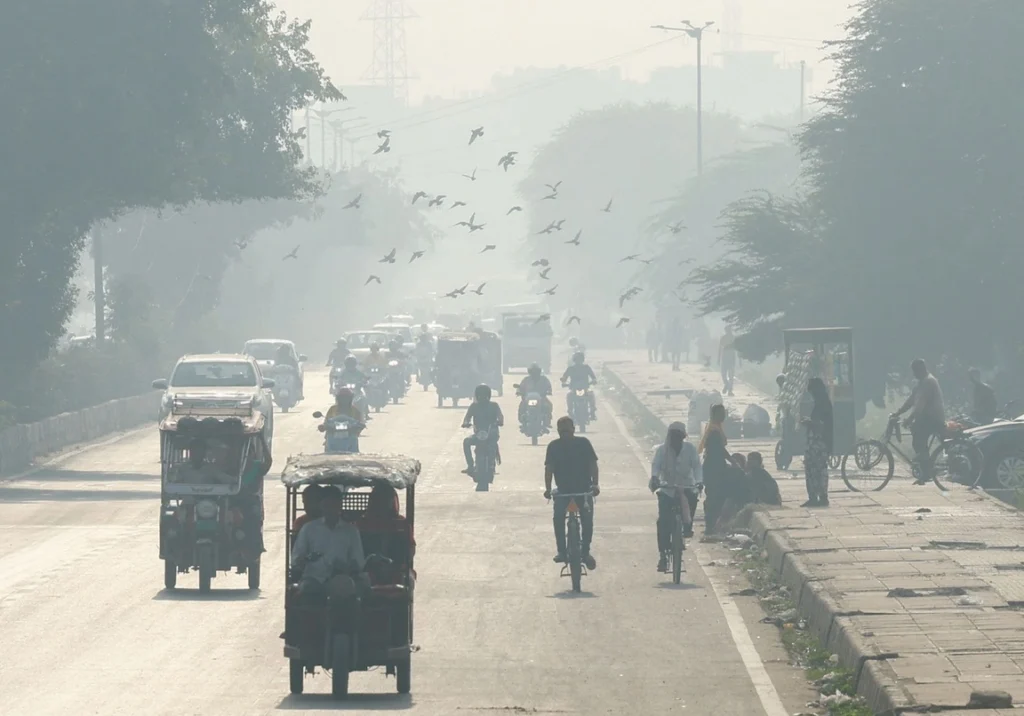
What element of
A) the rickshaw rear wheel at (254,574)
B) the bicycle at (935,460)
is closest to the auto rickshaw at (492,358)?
the bicycle at (935,460)

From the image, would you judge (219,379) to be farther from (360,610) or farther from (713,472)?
(360,610)

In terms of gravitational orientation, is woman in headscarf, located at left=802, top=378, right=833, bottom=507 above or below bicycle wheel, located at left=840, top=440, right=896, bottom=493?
above

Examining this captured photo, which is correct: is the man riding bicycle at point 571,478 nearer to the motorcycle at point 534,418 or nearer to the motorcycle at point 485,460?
the motorcycle at point 485,460

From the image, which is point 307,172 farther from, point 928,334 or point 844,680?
point 844,680

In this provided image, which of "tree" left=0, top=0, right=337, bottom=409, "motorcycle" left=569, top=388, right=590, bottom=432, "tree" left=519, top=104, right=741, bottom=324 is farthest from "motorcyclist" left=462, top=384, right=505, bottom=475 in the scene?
"tree" left=519, top=104, right=741, bottom=324

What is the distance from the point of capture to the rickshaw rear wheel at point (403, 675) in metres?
12.2

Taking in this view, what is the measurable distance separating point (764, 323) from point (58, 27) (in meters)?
18.3

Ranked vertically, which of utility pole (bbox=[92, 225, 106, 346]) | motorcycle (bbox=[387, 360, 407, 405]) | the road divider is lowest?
the road divider

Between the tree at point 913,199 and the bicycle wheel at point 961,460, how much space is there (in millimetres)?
15848

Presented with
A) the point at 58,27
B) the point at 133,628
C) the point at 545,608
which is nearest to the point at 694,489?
the point at 545,608

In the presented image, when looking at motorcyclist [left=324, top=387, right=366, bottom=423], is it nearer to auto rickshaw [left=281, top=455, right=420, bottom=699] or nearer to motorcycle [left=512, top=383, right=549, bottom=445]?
auto rickshaw [left=281, top=455, right=420, bottom=699]

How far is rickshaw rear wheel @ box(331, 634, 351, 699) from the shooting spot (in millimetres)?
11977

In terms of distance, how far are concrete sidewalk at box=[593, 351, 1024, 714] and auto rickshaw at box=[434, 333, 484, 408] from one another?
28.1 metres

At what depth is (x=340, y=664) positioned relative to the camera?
1201 cm
